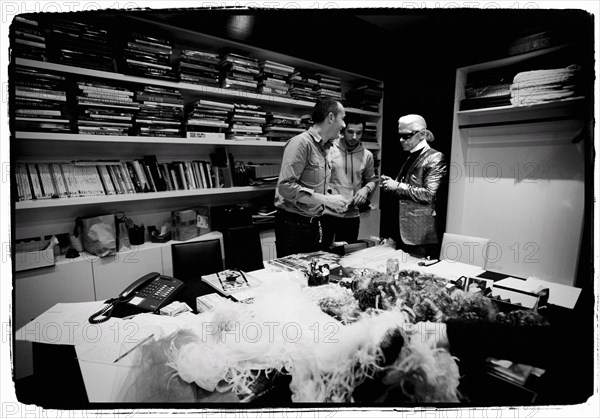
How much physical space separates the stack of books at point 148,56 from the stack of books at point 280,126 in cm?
90

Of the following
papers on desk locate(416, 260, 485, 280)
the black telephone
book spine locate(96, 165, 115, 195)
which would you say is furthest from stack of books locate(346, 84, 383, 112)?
the black telephone

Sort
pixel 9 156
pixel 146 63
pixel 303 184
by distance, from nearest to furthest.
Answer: pixel 9 156 < pixel 146 63 < pixel 303 184

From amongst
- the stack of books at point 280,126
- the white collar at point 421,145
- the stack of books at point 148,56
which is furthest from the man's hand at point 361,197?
the stack of books at point 148,56

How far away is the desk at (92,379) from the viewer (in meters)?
0.87

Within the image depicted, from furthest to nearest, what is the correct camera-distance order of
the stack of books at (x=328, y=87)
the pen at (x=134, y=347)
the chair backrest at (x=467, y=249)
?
the stack of books at (x=328, y=87) → the chair backrest at (x=467, y=249) → the pen at (x=134, y=347)

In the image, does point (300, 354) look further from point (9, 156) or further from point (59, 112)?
point (59, 112)

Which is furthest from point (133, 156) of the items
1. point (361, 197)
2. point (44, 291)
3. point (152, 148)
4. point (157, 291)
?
point (361, 197)

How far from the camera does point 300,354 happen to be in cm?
90

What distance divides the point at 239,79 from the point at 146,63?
2.43ft

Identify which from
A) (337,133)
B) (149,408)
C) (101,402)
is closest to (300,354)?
(149,408)

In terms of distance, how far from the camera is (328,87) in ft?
10.6

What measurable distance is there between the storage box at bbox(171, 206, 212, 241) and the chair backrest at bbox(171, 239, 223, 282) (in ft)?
1.80

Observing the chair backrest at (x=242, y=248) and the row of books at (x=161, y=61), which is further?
the chair backrest at (x=242, y=248)

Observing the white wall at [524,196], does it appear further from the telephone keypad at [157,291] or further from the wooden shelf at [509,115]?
the telephone keypad at [157,291]
